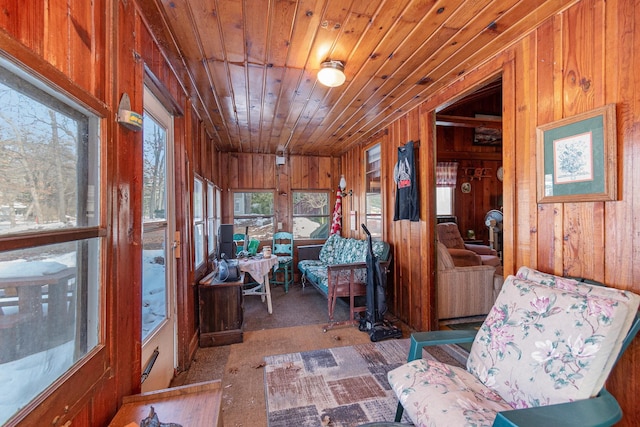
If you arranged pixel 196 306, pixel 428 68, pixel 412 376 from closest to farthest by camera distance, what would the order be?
1. pixel 412 376
2. pixel 428 68
3. pixel 196 306

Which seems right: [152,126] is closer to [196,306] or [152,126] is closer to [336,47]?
[336,47]

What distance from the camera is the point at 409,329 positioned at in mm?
3193

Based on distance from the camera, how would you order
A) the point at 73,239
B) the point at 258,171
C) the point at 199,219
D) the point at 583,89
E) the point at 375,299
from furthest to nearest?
1. the point at 258,171
2. the point at 199,219
3. the point at 375,299
4. the point at 583,89
5. the point at 73,239

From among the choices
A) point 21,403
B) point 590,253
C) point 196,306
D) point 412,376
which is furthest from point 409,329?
point 21,403

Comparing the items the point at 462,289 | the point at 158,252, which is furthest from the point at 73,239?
the point at 462,289

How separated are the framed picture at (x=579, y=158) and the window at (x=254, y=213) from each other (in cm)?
449

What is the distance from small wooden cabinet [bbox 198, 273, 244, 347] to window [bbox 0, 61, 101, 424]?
1818 mm

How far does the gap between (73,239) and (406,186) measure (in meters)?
2.91

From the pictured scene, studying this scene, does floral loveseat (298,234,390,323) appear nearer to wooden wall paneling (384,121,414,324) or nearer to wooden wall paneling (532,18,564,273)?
wooden wall paneling (384,121,414,324)

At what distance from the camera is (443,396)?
50.3 inches

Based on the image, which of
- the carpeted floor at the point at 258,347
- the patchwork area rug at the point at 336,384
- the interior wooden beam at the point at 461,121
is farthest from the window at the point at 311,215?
the patchwork area rug at the point at 336,384

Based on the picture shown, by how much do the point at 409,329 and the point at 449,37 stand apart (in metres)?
2.89

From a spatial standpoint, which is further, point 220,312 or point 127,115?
point 220,312

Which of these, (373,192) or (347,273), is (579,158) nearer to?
(347,273)
